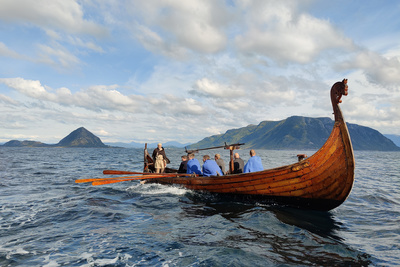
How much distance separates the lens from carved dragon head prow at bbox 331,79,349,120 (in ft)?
28.7

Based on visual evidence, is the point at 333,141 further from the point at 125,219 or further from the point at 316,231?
the point at 125,219

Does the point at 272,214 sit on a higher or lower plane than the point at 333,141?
lower

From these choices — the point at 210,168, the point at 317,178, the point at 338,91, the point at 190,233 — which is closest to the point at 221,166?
the point at 210,168

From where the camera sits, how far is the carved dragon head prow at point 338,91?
8.73 metres

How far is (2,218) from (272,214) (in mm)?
10330

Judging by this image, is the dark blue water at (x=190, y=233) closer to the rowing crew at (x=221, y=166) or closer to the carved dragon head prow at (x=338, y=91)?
the rowing crew at (x=221, y=166)

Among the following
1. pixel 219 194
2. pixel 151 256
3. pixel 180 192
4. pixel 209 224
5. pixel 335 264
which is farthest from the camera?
pixel 180 192

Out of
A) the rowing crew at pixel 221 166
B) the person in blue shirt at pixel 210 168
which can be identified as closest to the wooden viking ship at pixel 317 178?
the rowing crew at pixel 221 166

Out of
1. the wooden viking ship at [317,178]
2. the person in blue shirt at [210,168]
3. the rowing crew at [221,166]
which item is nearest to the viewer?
the wooden viking ship at [317,178]

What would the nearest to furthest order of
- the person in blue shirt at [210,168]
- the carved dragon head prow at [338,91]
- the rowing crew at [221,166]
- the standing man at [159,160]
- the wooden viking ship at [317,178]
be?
the carved dragon head prow at [338,91] < the wooden viking ship at [317,178] < the rowing crew at [221,166] < the person in blue shirt at [210,168] < the standing man at [159,160]

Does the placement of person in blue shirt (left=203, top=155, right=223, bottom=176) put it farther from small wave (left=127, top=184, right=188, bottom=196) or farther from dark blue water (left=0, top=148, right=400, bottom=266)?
small wave (left=127, top=184, right=188, bottom=196)

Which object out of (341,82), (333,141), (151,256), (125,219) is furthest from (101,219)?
(341,82)

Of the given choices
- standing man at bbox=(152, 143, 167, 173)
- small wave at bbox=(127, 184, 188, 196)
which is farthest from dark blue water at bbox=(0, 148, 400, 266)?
standing man at bbox=(152, 143, 167, 173)

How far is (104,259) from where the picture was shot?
19.0 ft
